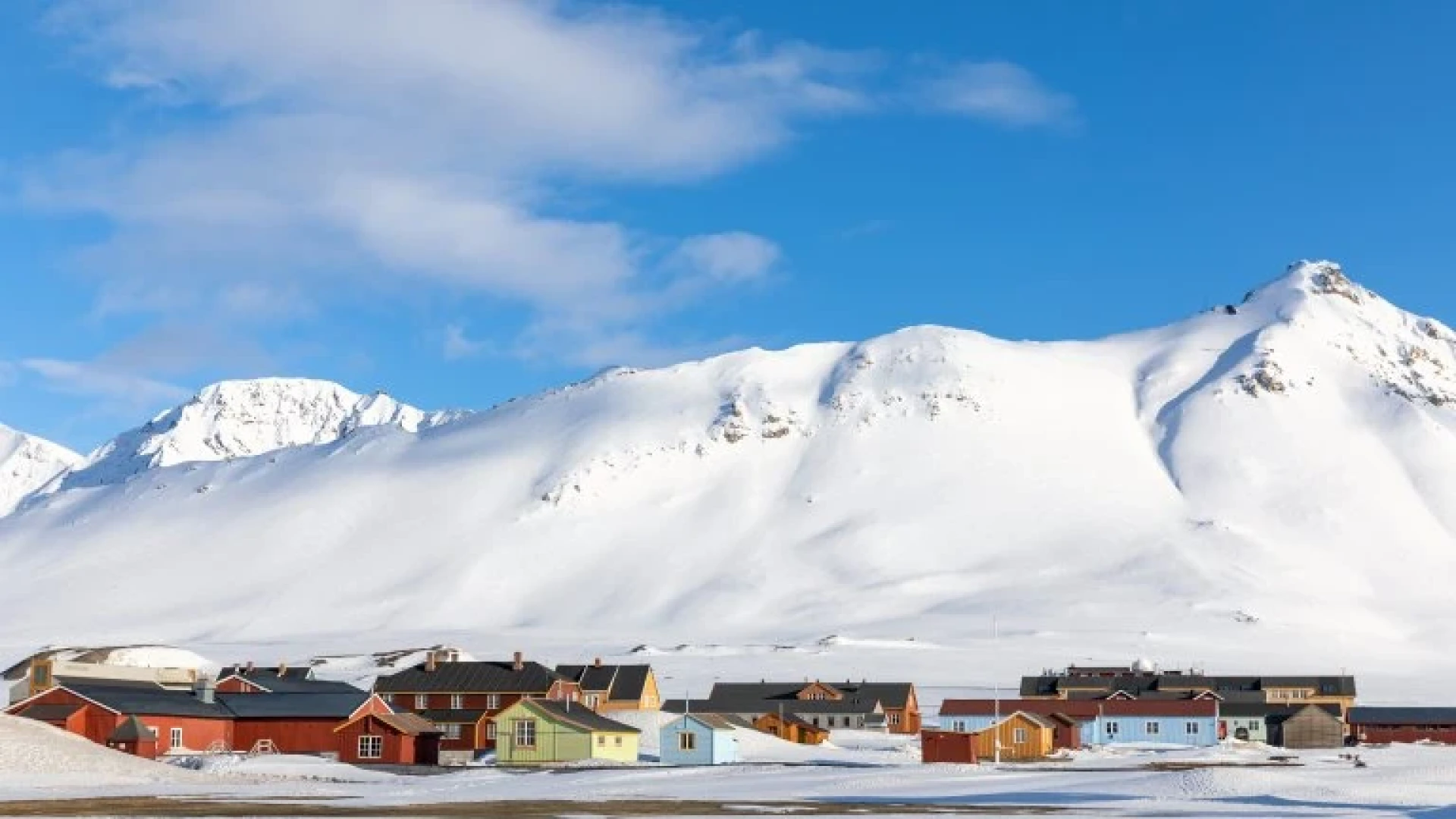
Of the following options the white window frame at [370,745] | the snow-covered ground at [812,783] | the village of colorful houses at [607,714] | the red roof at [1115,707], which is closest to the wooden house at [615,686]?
the village of colorful houses at [607,714]

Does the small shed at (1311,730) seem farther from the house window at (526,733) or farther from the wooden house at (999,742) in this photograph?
the house window at (526,733)

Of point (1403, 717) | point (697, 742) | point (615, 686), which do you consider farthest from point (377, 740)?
point (1403, 717)

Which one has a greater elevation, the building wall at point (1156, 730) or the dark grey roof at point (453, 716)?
the dark grey roof at point (453, 716)

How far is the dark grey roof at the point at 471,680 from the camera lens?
108750 mm

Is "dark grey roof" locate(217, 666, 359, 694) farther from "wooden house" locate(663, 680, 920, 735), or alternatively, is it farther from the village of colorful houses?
"wooden house" locate(663, 680, 920, 735)

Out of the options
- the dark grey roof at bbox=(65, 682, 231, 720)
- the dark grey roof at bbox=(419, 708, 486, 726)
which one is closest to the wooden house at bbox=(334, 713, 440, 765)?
the dark grey roof at bbox=(65, 682, 231, 720)

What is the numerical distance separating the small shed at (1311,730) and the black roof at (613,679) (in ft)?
135

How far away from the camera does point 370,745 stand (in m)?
95.8

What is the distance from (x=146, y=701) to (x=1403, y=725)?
79.0 meters

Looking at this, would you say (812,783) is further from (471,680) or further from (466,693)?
(471,680)

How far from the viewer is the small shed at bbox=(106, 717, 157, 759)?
299 feet

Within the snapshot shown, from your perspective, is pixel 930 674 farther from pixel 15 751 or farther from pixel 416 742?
pixel 15 751

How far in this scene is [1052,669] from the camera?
598ft

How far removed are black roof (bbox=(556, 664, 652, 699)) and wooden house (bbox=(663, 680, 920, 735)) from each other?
4.27 meters
